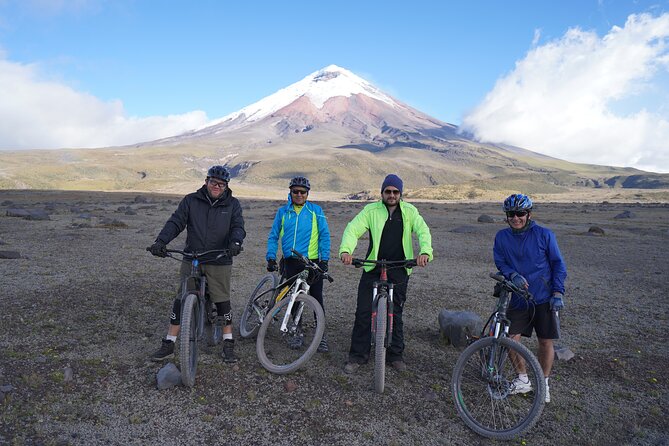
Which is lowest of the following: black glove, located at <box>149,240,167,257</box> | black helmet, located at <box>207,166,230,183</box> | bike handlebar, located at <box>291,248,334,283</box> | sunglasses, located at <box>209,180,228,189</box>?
bike handlebar, located at <box>291,248,334,283</box>

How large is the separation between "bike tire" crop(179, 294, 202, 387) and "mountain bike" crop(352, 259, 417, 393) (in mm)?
1774

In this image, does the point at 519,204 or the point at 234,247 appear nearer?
the point at 519,204

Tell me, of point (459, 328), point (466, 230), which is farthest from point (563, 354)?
point (466, 230)

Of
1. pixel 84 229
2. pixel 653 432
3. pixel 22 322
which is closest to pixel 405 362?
pixel 653 432

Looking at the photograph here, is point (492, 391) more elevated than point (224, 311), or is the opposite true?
point (224, 311)

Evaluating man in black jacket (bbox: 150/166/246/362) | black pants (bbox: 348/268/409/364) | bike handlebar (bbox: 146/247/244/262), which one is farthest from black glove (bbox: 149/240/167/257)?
black pants (bbox: 348/268/409/364)

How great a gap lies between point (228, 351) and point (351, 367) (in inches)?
57.0

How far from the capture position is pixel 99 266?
980cm

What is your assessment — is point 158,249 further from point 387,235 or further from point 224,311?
point 387,235

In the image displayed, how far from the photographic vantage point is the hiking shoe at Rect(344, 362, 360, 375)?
4938 mm

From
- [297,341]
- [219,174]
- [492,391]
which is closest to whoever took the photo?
[492,391]

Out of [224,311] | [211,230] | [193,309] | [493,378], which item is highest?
[211,230]

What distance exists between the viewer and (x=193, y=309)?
450 centimetres

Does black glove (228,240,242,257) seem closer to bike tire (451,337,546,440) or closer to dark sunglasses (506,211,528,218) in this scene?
bike tire (451,337,546,440)
